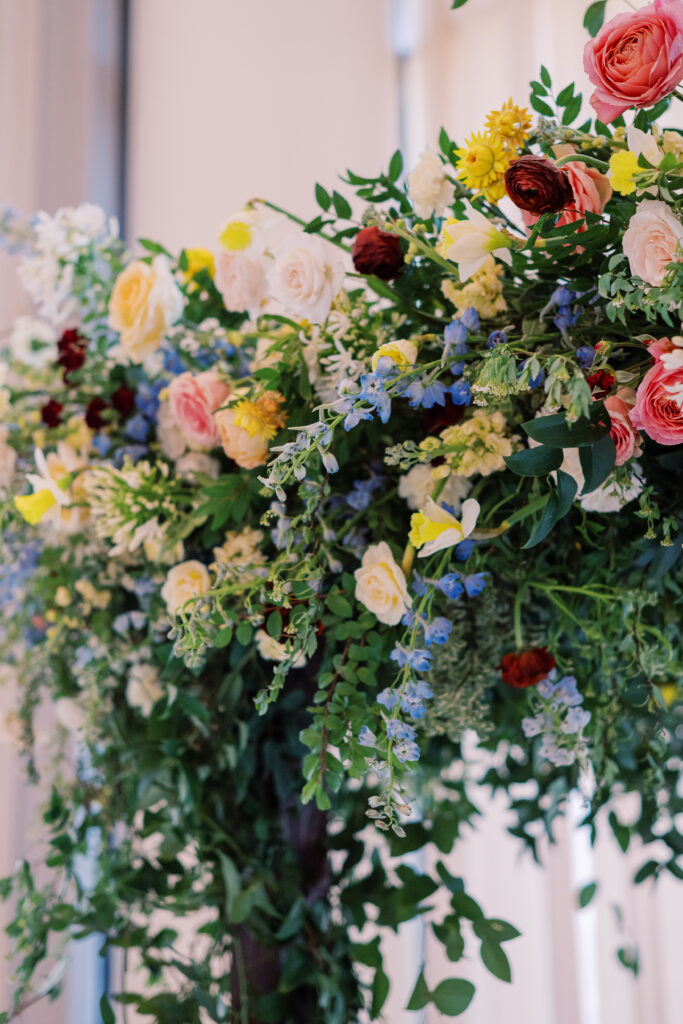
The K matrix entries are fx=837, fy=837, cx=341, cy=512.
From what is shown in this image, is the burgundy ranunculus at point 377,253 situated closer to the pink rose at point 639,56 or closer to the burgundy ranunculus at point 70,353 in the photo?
the pink rose at point 639,56

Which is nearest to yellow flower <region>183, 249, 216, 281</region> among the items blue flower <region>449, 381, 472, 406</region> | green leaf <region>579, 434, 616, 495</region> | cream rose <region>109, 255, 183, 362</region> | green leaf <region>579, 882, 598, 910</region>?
cream rose <region>109, 255, 183, 362</region>

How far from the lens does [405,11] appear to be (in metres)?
1.60

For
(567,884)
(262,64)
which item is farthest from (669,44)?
(262,64)

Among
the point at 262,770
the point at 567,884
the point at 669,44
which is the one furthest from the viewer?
the point at 567,884

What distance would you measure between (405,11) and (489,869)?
5.21 feet

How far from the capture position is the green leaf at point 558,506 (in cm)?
52

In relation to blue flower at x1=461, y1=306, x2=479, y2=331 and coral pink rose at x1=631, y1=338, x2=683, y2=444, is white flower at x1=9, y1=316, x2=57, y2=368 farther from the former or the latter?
coral pink rose at x1=631, y1=338, x2=683, y2=444

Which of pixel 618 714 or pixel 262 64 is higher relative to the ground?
pixel 262 64

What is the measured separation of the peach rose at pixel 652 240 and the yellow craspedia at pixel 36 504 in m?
0.53

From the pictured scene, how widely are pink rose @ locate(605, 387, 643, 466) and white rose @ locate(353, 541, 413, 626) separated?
0.17m

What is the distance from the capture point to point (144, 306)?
77 centimetres

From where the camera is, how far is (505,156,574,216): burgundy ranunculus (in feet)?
1.73

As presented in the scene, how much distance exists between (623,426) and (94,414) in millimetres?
504

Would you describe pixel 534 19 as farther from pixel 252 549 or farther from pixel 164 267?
pixel 252 549
